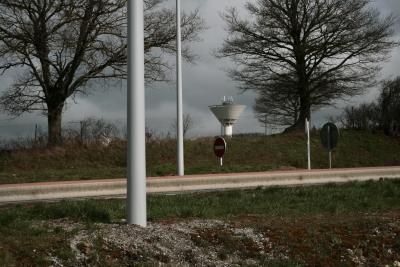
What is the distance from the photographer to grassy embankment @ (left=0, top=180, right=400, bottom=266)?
21.1 ft

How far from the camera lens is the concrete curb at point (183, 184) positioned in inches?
616

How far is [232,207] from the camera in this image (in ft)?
34.4

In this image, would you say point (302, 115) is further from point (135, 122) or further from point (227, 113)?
point (135, 122)

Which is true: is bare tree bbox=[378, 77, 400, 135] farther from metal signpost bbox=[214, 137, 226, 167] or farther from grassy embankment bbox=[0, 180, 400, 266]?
grassy embankment bbox=[0, 180, 400, 266]

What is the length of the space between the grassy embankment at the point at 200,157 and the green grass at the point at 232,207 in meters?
9.99

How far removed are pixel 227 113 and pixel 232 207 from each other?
889 inches

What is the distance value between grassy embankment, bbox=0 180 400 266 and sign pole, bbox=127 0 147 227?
24.3 inches

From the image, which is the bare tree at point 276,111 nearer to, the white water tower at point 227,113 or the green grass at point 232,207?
the white water tower at point 227,113

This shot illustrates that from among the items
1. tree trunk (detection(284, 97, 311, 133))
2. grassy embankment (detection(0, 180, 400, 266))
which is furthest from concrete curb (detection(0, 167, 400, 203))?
tree trunk (detection(284, 97, 311, 133))

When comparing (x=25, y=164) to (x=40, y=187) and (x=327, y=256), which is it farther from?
(x=327, y=256)

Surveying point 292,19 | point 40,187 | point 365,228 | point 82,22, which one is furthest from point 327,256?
point 292,19

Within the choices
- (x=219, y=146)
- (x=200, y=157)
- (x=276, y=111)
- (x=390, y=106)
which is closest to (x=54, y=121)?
(x=200, y=157)

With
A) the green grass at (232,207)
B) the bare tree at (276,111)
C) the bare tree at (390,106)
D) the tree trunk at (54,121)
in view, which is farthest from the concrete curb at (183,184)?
the bare tree at (276,111)

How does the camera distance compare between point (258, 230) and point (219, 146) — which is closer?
point (258, 230)
